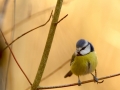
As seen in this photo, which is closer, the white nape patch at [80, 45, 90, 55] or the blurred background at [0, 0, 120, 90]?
the white nape patch at [80, 45, 90, 55]

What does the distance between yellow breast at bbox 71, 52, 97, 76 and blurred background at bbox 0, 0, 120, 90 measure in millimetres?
184

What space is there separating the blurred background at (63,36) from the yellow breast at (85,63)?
7.2 inches

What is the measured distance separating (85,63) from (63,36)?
0.29m

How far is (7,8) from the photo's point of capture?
1.05 meters

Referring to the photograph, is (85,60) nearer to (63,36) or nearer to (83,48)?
(83,48)

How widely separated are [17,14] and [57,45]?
0.86 feet

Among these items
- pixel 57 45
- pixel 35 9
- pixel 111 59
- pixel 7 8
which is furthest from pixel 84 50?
pixel 7 8

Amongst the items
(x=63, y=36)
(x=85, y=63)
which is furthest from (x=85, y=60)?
(x=63, y=36)

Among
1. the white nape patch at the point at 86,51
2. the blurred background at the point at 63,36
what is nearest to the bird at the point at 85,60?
the white nape patch at the point at 86,51

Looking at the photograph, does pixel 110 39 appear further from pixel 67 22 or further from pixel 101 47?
pixel 67 22

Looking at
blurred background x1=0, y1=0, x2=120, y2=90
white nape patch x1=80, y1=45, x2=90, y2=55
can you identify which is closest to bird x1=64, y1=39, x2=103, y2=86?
white nape patch x1=80, y1=45, x2=90, y2=55

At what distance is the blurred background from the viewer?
2.56ft

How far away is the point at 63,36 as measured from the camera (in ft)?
2.94

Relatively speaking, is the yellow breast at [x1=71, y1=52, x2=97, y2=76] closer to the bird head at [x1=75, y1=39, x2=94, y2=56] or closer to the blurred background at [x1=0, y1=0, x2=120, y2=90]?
the bird head at [x1=75, y1=39, x2=94, y2=56]
